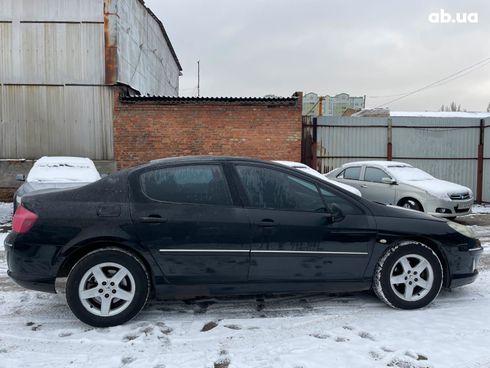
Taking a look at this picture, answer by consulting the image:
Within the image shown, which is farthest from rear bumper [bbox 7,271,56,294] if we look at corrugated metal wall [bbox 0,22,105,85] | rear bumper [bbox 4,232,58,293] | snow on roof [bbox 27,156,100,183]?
corrugated metal wall [bbox 0,22,105,85]

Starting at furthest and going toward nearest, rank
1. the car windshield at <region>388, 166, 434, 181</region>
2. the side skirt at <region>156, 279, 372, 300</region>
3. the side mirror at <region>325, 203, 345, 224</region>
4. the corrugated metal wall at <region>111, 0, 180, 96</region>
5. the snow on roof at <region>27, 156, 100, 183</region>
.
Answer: the corrugated metal wall at <region>111, 0, 180, 96</region> < the car windshield at <region>388, 166, 434, 181</region> < the snow on roof at <region>27, 156, 100, 183</region> < the side mirror at <region>325, 203, 345, 224</region> < the side skirt at <region>156, 279, 372, 300</region>

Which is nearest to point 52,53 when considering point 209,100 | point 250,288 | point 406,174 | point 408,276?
point 209,100

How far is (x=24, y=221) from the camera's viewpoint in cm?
375

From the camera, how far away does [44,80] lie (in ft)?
42.7

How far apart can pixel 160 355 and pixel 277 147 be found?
10498 mm

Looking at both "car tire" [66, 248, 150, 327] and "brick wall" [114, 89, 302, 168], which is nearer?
"car tire" [66, 248, 150, 327]

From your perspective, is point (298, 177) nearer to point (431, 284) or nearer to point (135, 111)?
point (431, 284)

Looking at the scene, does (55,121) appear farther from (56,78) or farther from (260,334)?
(260,334)

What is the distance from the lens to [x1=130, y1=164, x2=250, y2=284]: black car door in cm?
378

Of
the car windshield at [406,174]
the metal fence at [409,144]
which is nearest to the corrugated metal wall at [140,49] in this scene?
the metal fence at [409,144]

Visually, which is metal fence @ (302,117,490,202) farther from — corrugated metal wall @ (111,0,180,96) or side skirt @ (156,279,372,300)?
side skirt @ (156,279,372,300)

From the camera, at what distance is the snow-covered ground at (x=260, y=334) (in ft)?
10.4

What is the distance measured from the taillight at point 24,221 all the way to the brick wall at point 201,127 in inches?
364

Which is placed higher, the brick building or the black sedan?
the brick building
